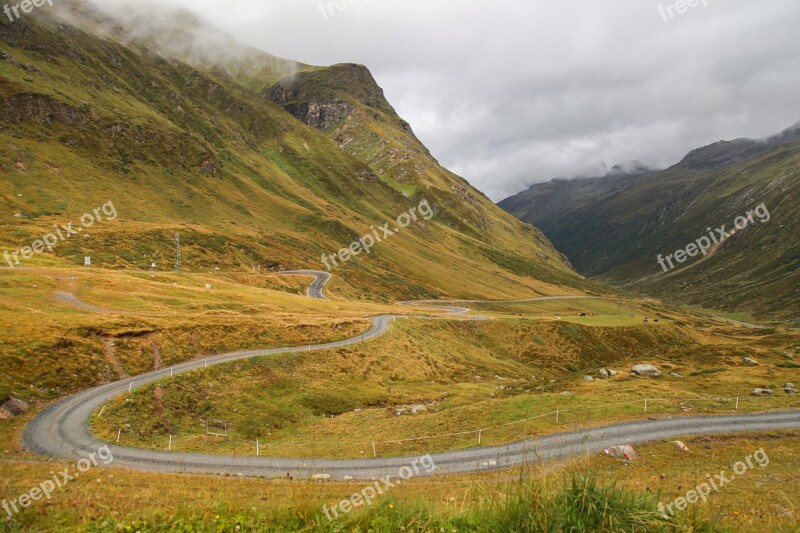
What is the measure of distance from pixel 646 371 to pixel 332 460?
47.0m

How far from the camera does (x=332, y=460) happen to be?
27391 millimetres

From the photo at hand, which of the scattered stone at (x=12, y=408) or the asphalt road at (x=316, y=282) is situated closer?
the scattered stone at (x=12, y=408)

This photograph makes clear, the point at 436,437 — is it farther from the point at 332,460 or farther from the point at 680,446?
the point at 680,446

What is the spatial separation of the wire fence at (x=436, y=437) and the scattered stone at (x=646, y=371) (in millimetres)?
18000

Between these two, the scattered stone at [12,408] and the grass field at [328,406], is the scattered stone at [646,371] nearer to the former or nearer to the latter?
the grass field at [328,406]

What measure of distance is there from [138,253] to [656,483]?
11544 cm

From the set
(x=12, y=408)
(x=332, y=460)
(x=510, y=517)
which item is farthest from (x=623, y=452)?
(x=12, y=408)

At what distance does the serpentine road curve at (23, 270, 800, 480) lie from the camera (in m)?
24.5

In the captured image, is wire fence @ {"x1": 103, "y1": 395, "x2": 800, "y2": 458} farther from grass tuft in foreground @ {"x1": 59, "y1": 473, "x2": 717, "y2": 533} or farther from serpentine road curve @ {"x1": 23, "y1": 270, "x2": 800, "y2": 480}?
grass tuft in foreground @ {"x1": 59, "y1": 473, "x2": 717, "y2": 533}

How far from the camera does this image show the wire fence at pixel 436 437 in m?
29.3

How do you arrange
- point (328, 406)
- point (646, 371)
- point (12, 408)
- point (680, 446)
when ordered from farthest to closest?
point (646, 371) < point (328, 406) < point (12, 408) < point (680, 446)

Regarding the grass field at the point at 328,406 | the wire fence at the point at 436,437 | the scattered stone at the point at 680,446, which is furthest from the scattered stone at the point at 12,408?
the scattered stone at the point at 680,446

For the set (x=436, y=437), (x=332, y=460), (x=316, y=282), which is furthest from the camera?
(x=316, y=282)

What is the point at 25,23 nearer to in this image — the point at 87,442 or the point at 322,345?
the point at 322,345
